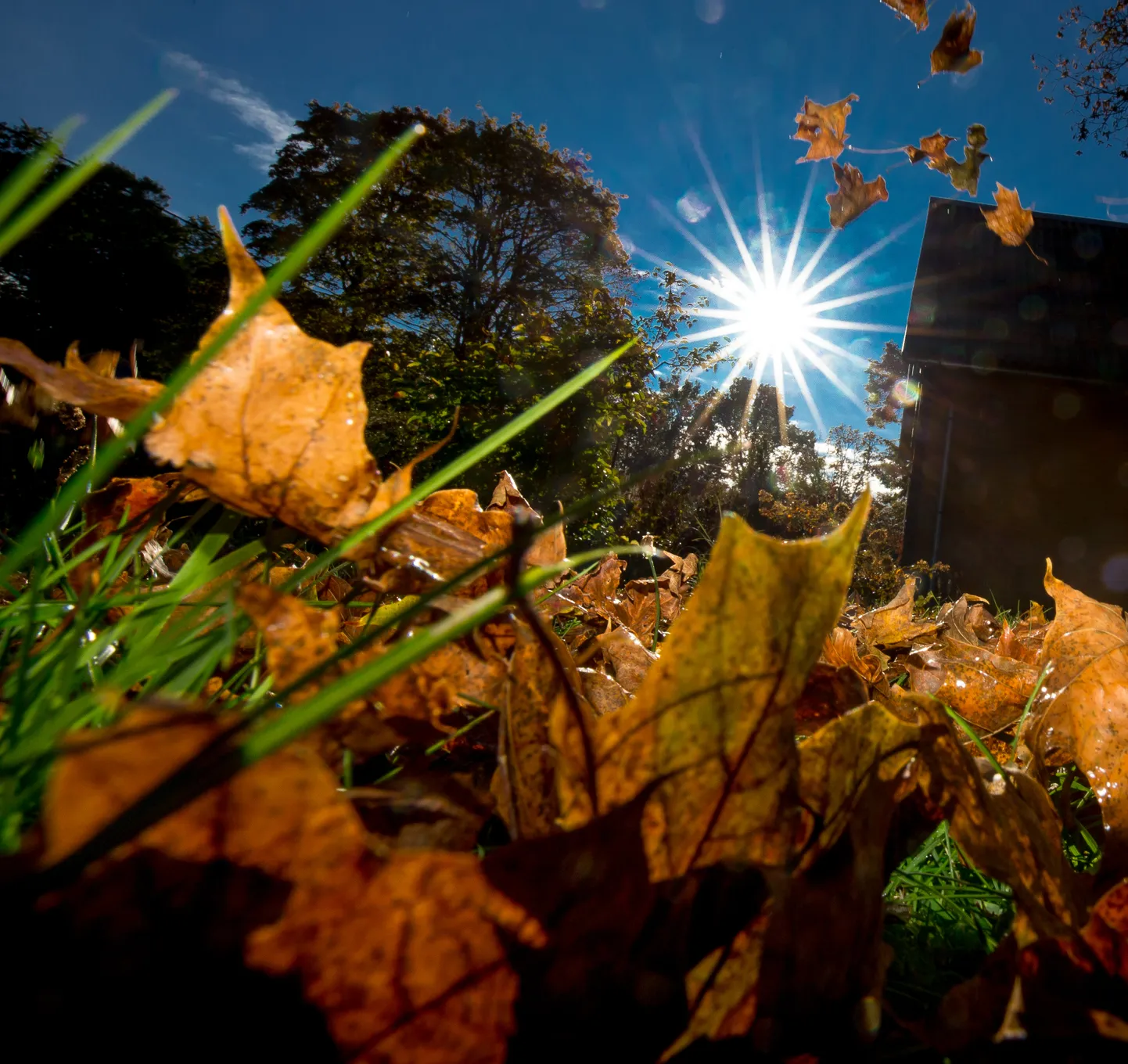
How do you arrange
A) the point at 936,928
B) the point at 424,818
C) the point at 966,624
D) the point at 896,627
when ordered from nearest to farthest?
1. the point at 424,818
2. the point at 936,928
3. the point at 896,627
4. the point at 966,624

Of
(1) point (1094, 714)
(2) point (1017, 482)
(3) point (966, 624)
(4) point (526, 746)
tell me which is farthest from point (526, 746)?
(2) point (1017, 482)

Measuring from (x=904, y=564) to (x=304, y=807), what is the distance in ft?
40.3

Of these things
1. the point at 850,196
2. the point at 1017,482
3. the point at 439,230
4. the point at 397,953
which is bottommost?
the point at 397,953

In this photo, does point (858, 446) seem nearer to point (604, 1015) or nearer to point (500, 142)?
point (500, 142)

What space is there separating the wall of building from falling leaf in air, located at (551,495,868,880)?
1206cm

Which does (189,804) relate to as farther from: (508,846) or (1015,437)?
(1015,437)

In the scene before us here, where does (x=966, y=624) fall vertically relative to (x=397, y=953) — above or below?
above

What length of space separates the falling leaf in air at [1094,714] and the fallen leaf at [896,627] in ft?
2.03

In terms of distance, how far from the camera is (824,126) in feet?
4.00

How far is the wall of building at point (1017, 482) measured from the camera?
10.8 m

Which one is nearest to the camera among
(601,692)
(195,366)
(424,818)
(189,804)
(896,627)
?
(189,804)

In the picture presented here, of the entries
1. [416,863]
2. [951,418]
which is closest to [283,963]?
[416,863]

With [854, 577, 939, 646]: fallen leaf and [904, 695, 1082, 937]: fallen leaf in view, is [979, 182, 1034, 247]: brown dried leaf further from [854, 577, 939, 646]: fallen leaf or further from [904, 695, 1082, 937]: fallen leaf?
[904, 695, 1082, 937]: fallen leaf

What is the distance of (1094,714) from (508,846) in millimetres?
646
